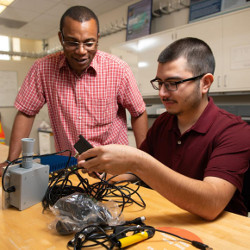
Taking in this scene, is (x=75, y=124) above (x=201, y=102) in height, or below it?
below

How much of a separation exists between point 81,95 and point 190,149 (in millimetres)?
816

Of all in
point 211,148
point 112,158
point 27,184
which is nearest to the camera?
point 112,158

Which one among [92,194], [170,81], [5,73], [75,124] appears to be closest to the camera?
[92,194]

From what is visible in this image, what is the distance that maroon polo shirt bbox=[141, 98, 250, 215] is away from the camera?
83 cm

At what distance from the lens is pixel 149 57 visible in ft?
11.1

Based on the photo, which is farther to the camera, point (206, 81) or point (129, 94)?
point (129, 94)

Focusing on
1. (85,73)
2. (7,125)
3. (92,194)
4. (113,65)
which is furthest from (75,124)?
(7,125)

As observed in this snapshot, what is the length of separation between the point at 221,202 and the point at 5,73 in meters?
5.69

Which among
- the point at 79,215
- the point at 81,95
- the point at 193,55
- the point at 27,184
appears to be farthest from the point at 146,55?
the point at 79,215

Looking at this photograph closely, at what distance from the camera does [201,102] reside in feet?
3.47

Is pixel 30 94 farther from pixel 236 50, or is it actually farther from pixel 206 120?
pixel 236 50

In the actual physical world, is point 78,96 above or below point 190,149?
above

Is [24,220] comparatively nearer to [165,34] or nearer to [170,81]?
[170,81]

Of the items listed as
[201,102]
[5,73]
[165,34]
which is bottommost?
[201,102]
